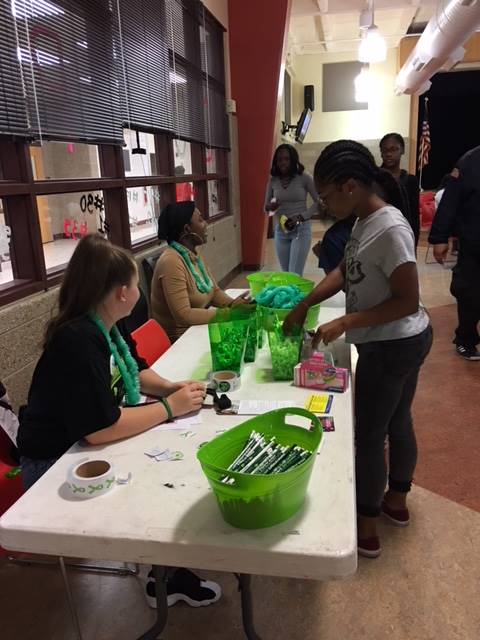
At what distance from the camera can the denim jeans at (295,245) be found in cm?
476

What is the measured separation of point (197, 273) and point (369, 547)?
1482 millimetres

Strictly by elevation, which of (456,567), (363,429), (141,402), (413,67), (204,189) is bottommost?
(456,567)

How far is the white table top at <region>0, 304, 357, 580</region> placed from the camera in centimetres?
90

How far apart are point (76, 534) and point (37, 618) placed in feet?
3.04

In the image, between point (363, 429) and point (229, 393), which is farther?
point (363, 429)

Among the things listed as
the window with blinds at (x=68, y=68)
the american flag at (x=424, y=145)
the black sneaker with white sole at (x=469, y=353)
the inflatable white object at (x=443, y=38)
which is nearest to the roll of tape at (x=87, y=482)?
the window with blinds at (x=68, y=68)

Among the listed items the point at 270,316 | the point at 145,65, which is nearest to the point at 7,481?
the point at 270,316

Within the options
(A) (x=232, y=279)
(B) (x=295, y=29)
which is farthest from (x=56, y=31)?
(B) (x=295, y=29)

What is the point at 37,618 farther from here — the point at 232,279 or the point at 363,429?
the point at 232,279

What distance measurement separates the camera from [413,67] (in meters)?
7.56

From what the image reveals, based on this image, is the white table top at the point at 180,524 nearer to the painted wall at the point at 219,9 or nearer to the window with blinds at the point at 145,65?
the window with blinds at the point at 145,65

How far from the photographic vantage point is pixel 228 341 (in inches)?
65.9

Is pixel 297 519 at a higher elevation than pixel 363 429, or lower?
higher

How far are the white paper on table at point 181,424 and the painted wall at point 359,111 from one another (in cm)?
1115
